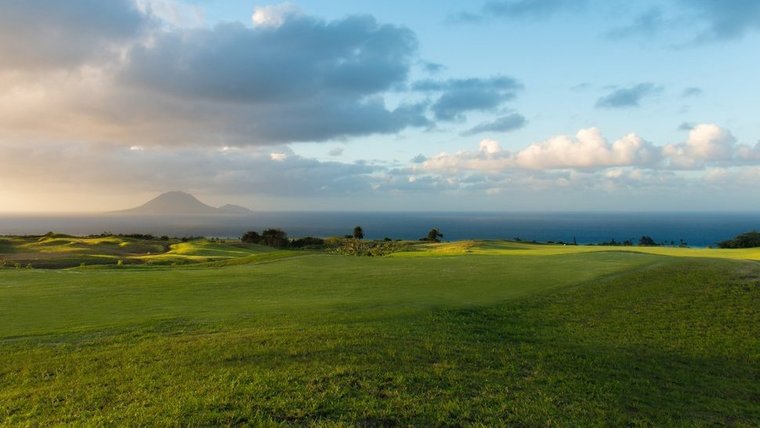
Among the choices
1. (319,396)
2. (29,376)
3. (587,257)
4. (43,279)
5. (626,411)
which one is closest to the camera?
(319,396)

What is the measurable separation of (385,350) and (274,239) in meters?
80.7

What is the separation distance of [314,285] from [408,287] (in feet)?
13.7

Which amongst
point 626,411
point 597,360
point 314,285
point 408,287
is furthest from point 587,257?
point 626,411

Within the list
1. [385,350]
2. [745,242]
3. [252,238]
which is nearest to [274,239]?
[252,238]

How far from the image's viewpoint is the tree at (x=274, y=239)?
86.9 metres

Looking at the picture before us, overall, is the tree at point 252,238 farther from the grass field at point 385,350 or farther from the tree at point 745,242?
the tree at point 745,242

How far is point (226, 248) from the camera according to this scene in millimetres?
63812

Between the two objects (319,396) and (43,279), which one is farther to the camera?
(43,279)

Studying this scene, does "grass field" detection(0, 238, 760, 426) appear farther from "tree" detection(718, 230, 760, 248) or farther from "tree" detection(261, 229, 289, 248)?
"tree" detection(261, 229, 289, 248)

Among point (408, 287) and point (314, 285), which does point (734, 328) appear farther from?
point (314, 285)

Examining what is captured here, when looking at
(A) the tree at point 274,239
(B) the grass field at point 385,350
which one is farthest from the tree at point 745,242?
(A) the tree at point 274,239

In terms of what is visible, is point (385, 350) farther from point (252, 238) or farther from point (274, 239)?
point (252, 238)

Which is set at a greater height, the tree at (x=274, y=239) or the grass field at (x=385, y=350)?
the tree at (x=274, y=239)

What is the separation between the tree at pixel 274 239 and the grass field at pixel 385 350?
63.4 metres
